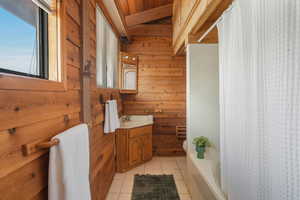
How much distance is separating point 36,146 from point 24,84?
0.33 metres

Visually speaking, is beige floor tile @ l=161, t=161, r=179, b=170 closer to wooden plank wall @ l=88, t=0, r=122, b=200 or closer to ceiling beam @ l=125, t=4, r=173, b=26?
wooden plank wall @ l=88, t=0, r=122, b=200

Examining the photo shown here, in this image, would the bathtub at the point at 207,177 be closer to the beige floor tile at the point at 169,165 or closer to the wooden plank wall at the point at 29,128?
the beige floor tile at the point at 169,165

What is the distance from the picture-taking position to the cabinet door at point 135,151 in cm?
283

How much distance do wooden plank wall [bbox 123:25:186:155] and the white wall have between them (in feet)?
4.75

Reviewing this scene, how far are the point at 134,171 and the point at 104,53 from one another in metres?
2.04

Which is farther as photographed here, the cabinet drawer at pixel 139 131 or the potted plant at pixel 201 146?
the cabinet drawer at pixel 139 131

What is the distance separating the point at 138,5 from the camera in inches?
126

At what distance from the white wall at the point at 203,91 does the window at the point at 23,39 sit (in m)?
1.65

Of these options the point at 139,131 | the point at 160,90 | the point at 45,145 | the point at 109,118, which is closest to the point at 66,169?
the point at 45,145

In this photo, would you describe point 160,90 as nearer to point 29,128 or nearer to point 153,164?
point 153,164

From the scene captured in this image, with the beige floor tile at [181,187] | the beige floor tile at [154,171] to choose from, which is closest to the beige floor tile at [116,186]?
the beige floor tile at [154,171]

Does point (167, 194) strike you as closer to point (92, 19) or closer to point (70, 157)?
point (70, 157)

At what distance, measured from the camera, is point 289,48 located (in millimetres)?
671

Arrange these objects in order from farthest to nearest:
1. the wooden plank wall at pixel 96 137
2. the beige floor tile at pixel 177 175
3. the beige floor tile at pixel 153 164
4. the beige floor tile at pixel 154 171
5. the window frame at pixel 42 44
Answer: the beige floor tile at pixel 153 164, the beige floor tile at pixel 154 171, the beige floor tile at pixel 177 175, the wooden plank wall at pixel 96 137, the window frame at pixel 42 44
